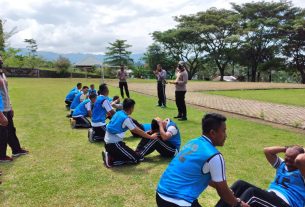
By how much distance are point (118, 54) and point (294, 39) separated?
32819 millimetres

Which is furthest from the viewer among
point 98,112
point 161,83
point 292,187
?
point 161,83

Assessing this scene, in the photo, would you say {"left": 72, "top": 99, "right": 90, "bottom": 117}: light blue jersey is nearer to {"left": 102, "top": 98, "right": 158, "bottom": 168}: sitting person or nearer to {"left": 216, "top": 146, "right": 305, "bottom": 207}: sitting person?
{"left": 102, "top": 98, "right": 158, "bottom": 168}: sitting person

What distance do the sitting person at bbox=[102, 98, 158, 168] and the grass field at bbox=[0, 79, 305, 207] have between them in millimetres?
183

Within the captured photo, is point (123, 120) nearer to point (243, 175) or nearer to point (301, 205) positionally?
point (243, 175)

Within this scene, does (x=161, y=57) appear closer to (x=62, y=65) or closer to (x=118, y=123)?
(x=62, y=65)

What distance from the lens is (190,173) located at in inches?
140

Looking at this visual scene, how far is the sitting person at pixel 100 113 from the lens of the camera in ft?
28.6

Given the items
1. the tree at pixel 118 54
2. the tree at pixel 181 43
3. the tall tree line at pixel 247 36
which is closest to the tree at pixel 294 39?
the tall tree line at pixel 247 36

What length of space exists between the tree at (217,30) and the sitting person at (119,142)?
138 ft

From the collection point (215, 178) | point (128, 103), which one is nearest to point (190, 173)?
point (215, 178)

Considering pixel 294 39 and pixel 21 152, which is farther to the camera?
pixel 294 39

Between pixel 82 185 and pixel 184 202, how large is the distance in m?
2.66

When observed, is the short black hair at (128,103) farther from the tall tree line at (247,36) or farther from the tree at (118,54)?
the tree at (118,54)

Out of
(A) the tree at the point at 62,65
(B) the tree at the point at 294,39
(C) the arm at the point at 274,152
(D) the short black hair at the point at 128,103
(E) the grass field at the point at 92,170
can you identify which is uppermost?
(B) the tree at the point at 294,39
